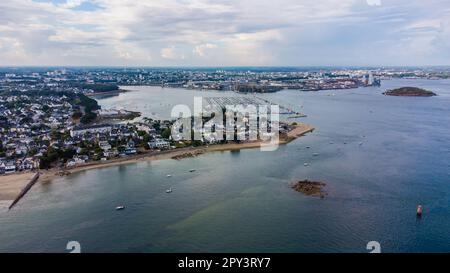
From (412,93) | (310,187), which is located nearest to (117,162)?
(310,187)

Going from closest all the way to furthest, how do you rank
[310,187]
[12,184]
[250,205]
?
[250,205], [310,187], [12,184]

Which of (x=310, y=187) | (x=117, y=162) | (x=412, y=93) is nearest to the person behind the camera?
(x=310, y=187)

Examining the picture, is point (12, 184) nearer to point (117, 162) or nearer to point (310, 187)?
point (117, 162)

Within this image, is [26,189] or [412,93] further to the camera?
[412,93]

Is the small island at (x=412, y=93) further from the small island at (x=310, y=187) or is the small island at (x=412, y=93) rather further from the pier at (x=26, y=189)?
the pier at (x=26, y=189)

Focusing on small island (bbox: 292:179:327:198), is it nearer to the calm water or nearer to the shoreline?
the calm water
